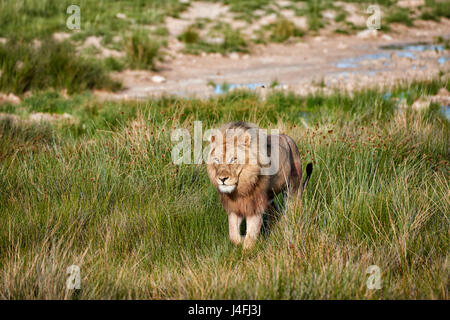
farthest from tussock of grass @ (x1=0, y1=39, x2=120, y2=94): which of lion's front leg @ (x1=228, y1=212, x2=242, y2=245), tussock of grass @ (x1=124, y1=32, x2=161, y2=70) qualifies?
lion's front leg @ (x1=228, y1=212, x2=242, y2=245)

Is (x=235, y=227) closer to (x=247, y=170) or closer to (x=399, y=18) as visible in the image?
(x=247, y=170)

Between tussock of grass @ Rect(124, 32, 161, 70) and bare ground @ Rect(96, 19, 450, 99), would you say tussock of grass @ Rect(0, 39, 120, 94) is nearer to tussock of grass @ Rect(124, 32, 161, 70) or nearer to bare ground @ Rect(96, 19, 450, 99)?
bare ground @ Rect(96, 19, 450, 99)

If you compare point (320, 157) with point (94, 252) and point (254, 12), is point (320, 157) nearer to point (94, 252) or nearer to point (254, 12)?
point (94, 252)

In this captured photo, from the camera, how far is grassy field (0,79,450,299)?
3.28m

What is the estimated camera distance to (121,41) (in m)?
15.1

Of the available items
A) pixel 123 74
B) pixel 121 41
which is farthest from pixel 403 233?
pixel 121 41

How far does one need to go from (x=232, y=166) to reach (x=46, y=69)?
8778 millimetres

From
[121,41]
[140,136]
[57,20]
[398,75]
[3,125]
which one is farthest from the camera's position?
[57,20]

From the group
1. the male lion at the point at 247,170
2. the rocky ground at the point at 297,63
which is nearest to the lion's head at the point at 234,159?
the male lion at the point at 247,170

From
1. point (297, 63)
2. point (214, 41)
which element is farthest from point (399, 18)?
point (214, 41)

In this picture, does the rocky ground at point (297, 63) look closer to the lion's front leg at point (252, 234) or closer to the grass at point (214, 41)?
the grass at point (214, 41)

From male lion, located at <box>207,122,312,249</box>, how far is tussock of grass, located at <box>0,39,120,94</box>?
8001mm

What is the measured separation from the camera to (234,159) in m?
3.43

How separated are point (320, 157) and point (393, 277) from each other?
183 cm
